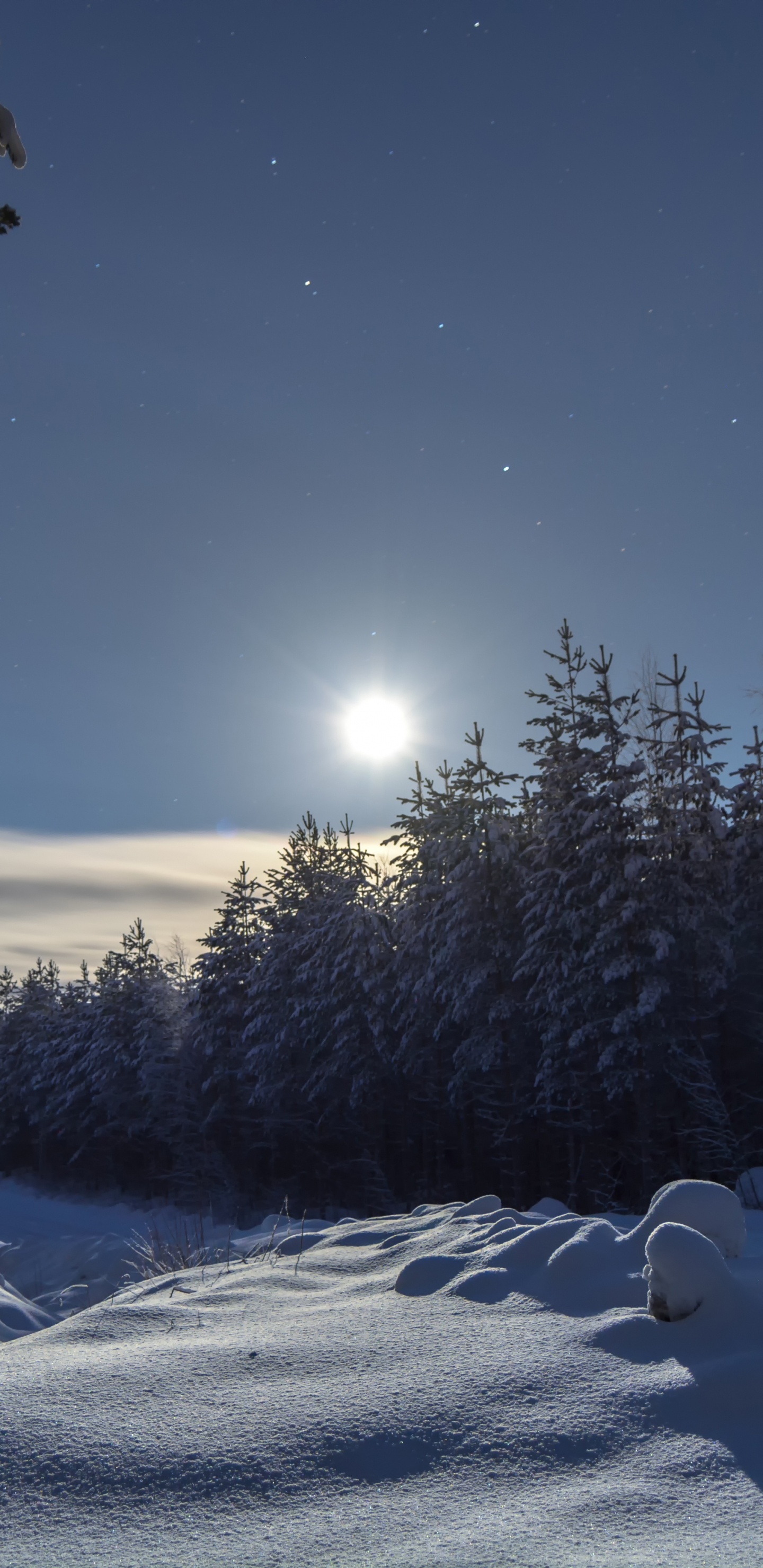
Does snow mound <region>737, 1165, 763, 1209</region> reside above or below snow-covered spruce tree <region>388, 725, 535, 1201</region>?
below

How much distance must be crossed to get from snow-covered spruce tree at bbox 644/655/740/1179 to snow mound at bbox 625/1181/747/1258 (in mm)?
13872

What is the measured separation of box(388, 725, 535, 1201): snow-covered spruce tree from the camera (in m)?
20.7

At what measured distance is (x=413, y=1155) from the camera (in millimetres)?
29953

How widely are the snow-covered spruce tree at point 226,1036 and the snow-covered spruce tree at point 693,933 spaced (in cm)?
1632

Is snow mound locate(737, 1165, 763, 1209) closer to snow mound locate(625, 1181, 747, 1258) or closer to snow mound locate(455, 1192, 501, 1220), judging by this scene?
snow mound locate(455, 1192, 501, 1220)

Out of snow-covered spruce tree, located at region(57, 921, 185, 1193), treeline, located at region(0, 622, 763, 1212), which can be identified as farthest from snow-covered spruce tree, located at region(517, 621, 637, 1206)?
snow-covered spruce tree, located at region(57, 921, 185, 1193)

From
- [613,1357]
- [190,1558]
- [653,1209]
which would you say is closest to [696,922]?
[653,1209]

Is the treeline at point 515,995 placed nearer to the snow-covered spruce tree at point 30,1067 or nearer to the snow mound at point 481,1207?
the snow mound at point 481,1207

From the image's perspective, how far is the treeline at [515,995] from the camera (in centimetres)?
1848

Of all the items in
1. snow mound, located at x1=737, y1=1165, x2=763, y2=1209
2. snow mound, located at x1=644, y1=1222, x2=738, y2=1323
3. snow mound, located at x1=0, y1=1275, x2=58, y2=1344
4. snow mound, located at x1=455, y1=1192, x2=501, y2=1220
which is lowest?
snow mound, located at x1=737, y1=1165, x2=763, y2=1209

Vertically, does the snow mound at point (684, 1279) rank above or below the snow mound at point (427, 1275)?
above

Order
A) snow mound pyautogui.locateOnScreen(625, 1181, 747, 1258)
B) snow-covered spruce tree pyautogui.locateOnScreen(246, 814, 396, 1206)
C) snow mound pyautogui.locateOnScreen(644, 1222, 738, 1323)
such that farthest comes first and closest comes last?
snow-covered spruce tree pyautogui.locateOnScreen(246, 814, 396, 1206), snow mound pyautogui.locateOnScreen(625, 1181, 747, 1258), snow mound pyautogui.locateOnScreen(644, 1222, 738, 1323)

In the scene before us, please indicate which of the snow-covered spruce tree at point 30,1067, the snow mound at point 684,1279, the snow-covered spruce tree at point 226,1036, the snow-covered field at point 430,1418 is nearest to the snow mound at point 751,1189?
the snow-covered field at point 430,1418

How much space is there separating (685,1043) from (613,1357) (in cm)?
1718
